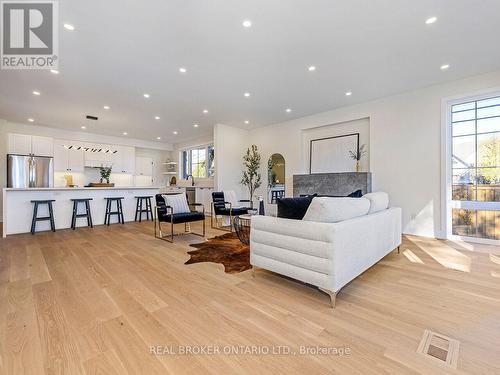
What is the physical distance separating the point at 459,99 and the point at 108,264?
6334mm

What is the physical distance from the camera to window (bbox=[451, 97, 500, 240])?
3893 millimetres

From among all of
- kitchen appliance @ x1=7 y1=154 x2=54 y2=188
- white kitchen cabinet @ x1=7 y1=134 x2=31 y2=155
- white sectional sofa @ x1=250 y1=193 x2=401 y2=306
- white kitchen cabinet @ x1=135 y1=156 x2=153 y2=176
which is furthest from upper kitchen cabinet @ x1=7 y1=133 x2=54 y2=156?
white sectional sofa @ x1=250 y1=193 x2=401 y2=306

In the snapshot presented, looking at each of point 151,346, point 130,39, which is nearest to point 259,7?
point 130,39

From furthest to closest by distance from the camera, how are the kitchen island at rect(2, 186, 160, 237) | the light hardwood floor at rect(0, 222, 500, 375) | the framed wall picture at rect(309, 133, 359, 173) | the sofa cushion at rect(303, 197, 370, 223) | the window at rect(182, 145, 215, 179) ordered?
the window at rect(182, 145, 215, 179) → the framed wall picture at rect(309, 133, 359, 173) → the kitchen island at rect(2, 186, 160, 237) → the sofa cushion at rect(303, 197, 370, 223) → the light hardwood floor at rect(0, 222, 500, 375)

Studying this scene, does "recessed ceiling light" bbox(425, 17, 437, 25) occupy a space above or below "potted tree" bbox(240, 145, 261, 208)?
above

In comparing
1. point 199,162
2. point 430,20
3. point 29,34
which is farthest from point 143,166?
point 430,20

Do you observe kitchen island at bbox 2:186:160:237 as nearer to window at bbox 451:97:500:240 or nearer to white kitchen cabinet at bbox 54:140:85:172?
Answer: white kitchen cabinet at bbox 54:140:85:172

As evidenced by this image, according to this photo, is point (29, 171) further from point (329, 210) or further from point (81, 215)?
point (329, 210)

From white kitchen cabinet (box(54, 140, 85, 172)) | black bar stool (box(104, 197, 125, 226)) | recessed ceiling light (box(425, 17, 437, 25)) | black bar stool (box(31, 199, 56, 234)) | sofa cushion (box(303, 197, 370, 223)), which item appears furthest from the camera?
white kitchen cabinet (box(54, 140, 85, 172))

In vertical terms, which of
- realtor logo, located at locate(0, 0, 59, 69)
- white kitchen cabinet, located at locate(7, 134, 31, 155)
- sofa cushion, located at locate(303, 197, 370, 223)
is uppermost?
realtor logo, located at locate(0, 0, 59, 69)

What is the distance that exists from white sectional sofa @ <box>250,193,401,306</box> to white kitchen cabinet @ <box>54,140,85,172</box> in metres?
7.98

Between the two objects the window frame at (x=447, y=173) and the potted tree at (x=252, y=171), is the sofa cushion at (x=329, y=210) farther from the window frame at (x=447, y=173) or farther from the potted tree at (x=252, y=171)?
the potted tree at (x=252, y=171)

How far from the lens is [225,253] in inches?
134

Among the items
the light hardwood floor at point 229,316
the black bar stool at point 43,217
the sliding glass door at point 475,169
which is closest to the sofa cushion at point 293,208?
the light hardwood floor at point 229,316
